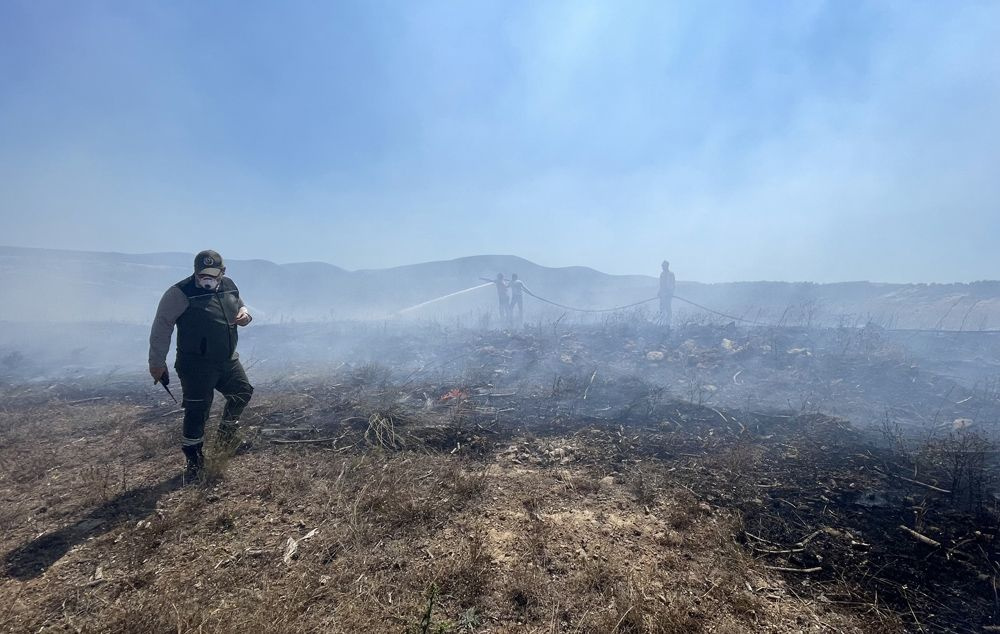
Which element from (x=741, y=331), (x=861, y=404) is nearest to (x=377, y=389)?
(x=861, y=404)

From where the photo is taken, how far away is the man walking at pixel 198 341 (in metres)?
3.33

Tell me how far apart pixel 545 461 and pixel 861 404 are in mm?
6876

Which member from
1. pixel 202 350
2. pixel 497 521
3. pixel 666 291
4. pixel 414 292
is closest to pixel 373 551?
pixel 497 521

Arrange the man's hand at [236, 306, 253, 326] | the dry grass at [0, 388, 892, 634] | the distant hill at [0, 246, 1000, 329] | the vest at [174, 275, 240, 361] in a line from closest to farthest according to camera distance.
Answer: the dry grass at [0, 388, 892, 634] → the vest at [174, 275, 240, 361] → the man's hand at [236, 306, 253, 326] → the distant hill at [0, 246, 1000, 329]

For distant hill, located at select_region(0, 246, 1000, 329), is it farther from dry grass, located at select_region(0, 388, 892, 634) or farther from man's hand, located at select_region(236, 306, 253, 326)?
man's hand, located at select_region(236, 306, 253, 326)

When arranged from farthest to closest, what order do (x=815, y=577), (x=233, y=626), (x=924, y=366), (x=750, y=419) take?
(x=924, y=366)
(x=750, y=419)
(x=815, y=577)
(x=233, y=626)

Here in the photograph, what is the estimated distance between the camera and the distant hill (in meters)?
17.3

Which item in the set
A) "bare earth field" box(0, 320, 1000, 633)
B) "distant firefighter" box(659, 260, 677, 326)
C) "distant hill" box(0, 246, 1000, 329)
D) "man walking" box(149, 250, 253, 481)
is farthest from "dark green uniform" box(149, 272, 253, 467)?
"distant hill" box(0, 246, 1000, 329)

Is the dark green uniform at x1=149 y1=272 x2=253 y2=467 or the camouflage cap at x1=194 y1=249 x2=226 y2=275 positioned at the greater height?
the camouflage cap at x1=194 y1=249 x2=226 y2=275

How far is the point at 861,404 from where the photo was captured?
7.16m

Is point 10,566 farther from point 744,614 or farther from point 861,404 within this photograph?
point 861,404

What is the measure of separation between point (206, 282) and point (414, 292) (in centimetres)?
3077

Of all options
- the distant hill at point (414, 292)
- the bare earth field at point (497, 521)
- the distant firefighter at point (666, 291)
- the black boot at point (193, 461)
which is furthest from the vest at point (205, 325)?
the distant hill at point (414, 292)

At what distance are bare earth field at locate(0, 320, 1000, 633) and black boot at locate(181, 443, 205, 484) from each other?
0.30 feet
